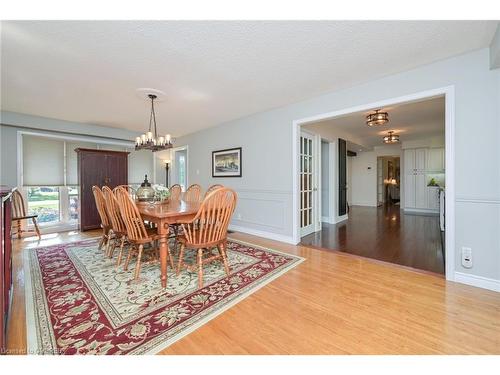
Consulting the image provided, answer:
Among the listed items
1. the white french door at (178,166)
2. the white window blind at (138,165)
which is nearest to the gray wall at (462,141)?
the white french door at (178,166)

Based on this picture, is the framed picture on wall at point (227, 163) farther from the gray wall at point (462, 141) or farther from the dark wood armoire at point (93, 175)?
the dark wood armoire at point (93, 175)

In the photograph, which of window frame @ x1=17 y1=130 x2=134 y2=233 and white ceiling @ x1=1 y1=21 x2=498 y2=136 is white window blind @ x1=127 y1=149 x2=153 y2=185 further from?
white ceiling @ x1=1 y1=21 x2=498 y2=136

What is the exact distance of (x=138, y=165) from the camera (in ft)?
19.4

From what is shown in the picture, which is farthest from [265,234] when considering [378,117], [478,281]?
[378,117]

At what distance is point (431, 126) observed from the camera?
5.14 metres

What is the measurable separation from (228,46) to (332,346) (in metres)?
2.55

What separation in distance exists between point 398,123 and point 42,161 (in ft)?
25.4

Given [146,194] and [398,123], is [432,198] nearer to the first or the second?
[398,123]

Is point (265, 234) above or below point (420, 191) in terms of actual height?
below

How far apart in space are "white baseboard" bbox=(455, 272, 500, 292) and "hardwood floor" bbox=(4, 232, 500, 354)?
84 mm

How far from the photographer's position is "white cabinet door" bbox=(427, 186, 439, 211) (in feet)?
21.9

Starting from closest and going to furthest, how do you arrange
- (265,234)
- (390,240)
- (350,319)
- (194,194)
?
1. (350,319)
2. (390,240)
3. (194,194)
4. (265,234)
